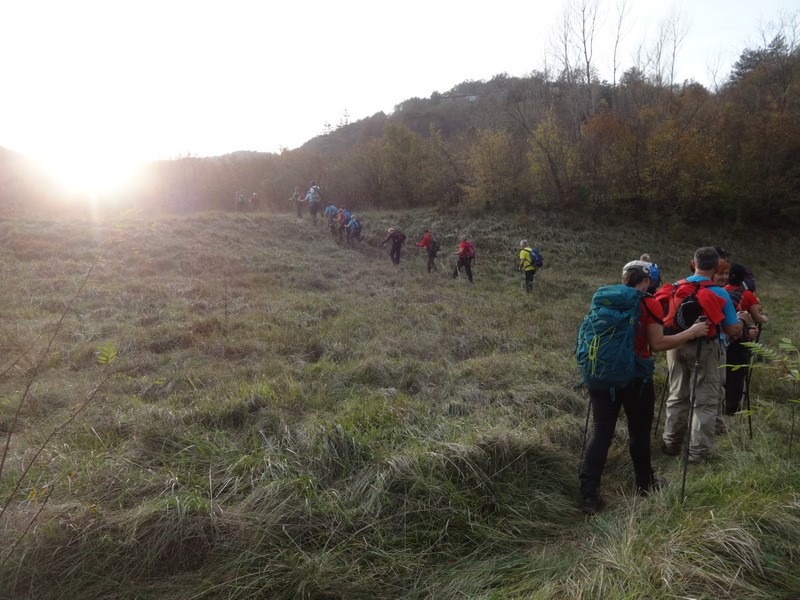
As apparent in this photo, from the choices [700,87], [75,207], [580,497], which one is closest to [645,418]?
[580,497]

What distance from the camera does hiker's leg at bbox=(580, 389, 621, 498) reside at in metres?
3.19

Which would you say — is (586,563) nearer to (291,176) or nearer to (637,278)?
(637,278)

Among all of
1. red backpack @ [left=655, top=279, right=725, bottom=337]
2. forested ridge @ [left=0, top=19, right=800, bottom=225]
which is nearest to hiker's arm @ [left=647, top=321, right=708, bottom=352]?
red backpack @ [left=655, top=279, right=725, bottom=337]

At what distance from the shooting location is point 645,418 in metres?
3.26

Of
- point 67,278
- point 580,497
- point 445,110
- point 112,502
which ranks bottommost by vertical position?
point 580,497

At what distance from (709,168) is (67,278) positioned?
87.3ft

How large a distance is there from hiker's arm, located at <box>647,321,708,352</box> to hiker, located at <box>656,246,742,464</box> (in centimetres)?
28

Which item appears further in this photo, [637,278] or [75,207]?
[75,207]

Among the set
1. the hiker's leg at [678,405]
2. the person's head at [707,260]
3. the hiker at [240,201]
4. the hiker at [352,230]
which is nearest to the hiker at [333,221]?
the hiker at [352,230]

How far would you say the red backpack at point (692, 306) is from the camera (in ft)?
11.7

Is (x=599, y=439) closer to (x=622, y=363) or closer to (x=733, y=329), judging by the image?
(x=622, y=363)

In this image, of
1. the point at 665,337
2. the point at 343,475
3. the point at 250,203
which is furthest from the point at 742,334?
the point at 250,203

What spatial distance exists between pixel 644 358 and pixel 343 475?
230 centimetres

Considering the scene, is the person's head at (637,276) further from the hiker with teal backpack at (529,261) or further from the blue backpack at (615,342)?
the hiker with teal backpack at (529,261)
